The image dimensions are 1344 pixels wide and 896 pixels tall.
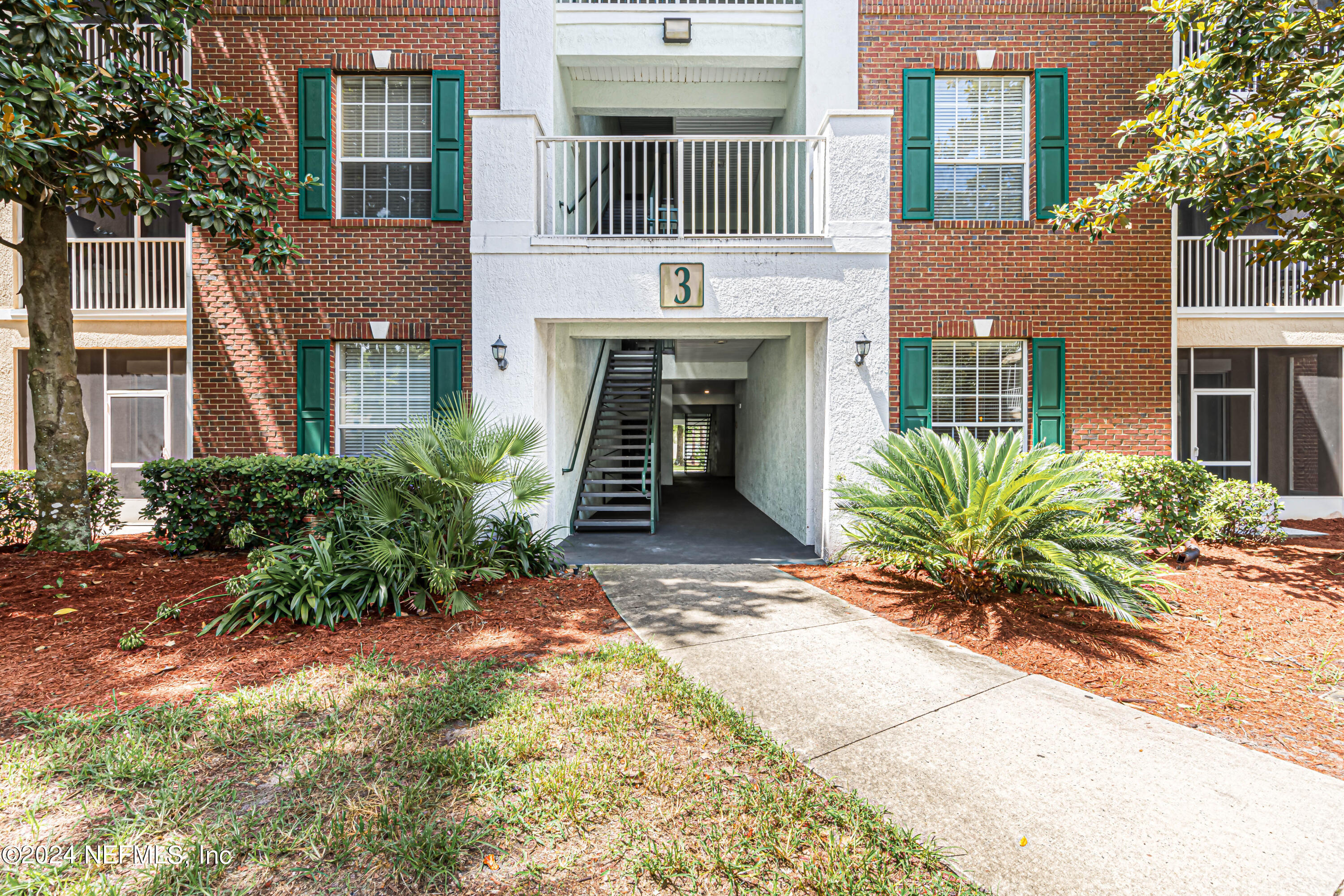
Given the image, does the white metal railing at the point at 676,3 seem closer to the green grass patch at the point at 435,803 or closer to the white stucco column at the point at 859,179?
the white stucco column at the point at 859,179

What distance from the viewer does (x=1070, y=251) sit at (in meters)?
7.29

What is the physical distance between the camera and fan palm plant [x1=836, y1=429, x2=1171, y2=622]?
446cm

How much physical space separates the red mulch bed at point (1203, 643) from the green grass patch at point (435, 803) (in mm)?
2310

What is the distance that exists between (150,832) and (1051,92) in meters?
10.2

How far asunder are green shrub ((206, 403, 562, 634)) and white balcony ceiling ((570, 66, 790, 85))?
591 centimetres

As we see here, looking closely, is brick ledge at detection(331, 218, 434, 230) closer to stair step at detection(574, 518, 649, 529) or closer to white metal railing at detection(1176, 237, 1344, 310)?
stair step at detection(574, 518, 649, 529)

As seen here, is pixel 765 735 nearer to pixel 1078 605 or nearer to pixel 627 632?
pixel 627 632

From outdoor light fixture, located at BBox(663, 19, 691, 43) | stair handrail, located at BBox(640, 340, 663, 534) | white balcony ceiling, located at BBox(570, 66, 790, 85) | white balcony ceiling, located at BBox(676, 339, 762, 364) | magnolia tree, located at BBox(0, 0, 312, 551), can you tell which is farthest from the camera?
white balcony ceiling, located at BBox(676, 339, 762, 364)

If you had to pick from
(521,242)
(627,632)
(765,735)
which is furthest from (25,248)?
(765,735)

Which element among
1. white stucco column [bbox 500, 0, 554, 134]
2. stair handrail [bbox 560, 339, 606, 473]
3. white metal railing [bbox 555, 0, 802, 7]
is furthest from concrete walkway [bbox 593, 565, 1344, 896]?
white metal railing [bbox 555, 0, 802, 7]

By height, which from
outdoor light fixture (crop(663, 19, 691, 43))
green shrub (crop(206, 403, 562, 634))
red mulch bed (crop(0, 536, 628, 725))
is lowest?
red mulch bed (crop(0, 536, 628, 725))

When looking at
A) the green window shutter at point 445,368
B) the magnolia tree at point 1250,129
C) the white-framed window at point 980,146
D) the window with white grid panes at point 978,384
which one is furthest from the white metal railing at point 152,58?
the magnolia tree at point 1250,129

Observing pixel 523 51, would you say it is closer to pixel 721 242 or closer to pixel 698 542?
pixel 721 242

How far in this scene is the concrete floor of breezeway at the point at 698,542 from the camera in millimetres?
7203
